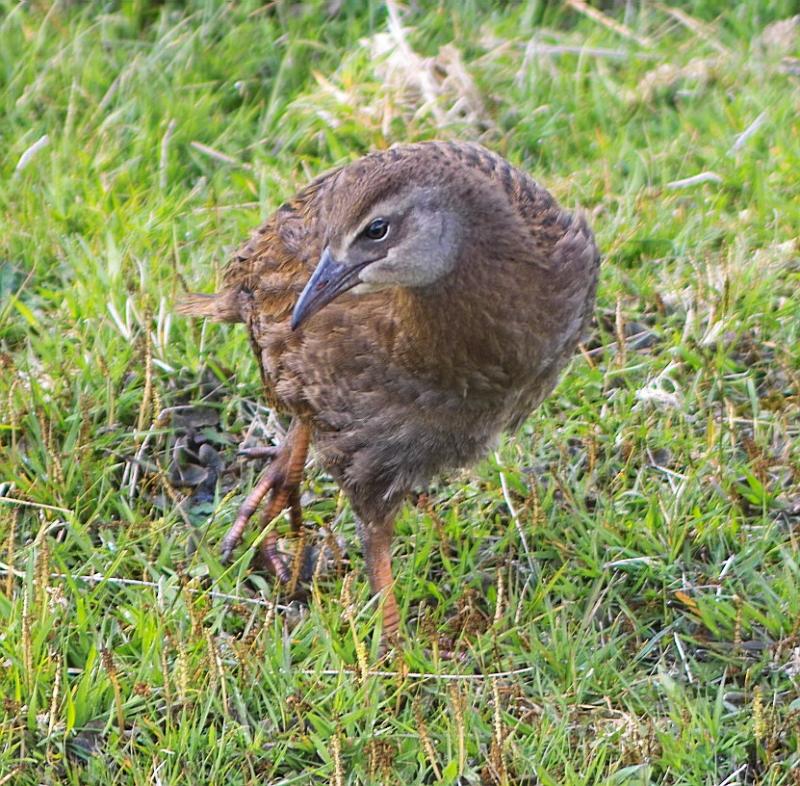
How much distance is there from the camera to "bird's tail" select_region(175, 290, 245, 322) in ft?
13.8

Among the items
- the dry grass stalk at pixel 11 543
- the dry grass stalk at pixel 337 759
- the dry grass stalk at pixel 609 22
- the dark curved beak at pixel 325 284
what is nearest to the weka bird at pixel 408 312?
the dark curved beak at pixel 325 284

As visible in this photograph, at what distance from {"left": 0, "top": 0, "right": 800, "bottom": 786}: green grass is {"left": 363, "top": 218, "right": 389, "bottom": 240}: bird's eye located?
911 millimetres

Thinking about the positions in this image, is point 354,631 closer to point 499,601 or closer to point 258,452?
point 499,601

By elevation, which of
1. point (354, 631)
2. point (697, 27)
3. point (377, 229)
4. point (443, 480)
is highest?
point (377, 229)

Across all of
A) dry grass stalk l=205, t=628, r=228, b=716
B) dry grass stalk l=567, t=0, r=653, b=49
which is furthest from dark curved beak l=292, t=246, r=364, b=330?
dry grass stalk l=567, t=0, r=653, b=49

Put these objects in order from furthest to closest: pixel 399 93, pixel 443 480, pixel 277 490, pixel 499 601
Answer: pixel 399 93
pixel 443 480
pixel 277 490
pixel 499 601

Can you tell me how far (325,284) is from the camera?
11.3 feet

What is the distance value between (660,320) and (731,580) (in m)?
1.14

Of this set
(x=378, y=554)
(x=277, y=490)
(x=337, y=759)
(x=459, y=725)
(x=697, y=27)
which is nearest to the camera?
(x=337, y=759)

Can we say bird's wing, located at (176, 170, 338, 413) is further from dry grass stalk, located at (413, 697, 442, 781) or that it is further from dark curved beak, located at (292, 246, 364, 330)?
dry grass stalk, located at (413, 697, 442, 781)

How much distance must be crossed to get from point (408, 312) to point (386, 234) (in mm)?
246

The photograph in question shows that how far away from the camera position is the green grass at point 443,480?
11.5ft

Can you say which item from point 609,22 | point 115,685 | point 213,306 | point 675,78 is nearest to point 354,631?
point 115,685

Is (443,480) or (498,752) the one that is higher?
(498,752)
